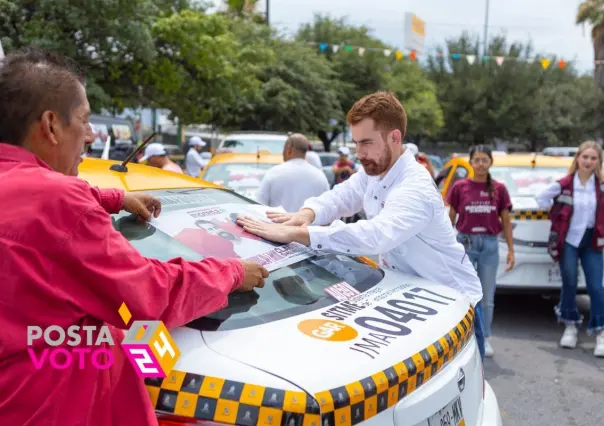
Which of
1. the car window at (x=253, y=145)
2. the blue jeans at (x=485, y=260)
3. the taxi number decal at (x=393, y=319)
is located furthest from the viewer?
the car window at (x=253, y=145)

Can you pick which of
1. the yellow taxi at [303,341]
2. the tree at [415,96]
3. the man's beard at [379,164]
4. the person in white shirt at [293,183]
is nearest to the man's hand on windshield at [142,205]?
the yellow taxi at [303,341]

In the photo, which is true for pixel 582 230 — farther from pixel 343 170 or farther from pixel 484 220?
pixel 343 170

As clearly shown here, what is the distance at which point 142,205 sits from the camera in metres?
2.66

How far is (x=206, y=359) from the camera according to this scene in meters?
1.88

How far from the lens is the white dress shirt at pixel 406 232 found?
2.85 m

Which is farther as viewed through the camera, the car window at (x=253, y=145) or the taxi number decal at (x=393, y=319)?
the car window at (x=253, y=145)

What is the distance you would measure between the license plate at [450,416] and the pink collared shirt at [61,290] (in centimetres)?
94

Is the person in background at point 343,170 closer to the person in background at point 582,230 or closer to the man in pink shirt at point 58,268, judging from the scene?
the person in background at point 582,230

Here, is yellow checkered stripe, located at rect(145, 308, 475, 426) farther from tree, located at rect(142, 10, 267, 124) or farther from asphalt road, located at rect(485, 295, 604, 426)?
tree, located at rect(142, 10, 267, 124)

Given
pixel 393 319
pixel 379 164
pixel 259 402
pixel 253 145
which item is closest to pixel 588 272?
pixel 379 164

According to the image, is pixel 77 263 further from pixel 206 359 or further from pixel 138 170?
pixel 138 170

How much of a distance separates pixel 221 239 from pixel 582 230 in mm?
3864

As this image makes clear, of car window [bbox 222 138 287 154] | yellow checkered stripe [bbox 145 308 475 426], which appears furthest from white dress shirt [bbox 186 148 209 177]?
yellow checkered stripe [bbox 145 308 475 426]

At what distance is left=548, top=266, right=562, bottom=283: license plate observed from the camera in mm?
6047
